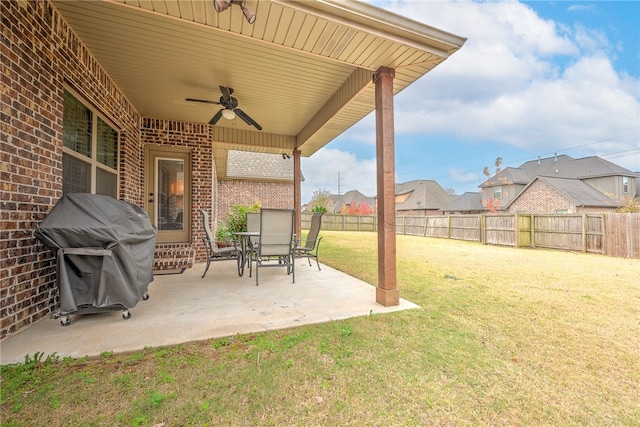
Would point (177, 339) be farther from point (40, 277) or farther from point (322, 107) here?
point (322, 107)

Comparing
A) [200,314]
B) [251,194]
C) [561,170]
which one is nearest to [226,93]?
[200,314]

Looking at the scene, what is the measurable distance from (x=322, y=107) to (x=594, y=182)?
25.3 metres

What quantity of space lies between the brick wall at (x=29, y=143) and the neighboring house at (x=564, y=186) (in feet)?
70.9

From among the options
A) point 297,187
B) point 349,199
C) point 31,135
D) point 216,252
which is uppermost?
point 349,199

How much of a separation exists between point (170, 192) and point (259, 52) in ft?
12.1

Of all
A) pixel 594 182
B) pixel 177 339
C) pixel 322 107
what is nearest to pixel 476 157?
pixel 594 182

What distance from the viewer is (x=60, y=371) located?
1.71 meters

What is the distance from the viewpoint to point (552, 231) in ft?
30.8

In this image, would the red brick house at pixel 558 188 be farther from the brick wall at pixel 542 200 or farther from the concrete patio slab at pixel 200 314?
the concrete patio slab at pixel 200 314

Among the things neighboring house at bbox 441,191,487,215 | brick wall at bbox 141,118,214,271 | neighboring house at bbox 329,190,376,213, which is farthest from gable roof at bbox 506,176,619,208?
neighboring house at bbox 329,190,376,213

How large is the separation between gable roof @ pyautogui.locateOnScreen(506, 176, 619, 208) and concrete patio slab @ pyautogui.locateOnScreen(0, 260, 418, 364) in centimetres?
1896

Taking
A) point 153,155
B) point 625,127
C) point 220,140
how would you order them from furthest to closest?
point 625,127 → point 220,140 → point 153,155

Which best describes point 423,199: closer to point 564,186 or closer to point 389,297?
point 564,186

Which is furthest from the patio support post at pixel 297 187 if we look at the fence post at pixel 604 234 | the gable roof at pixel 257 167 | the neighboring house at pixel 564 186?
the neighboring house at pixel 564 186
